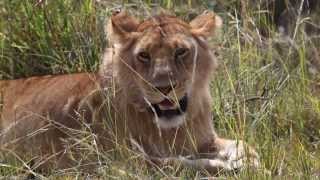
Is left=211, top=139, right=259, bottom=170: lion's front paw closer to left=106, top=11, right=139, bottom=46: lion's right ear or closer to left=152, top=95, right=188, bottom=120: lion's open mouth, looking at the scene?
left=152, top=95, right=188, bottom=120: lion's open mouth

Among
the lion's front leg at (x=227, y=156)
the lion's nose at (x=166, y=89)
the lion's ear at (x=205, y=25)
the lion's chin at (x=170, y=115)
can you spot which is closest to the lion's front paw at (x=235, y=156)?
the lion's front leg at (x=227, y=156)

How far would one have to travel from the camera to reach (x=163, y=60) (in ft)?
15.5

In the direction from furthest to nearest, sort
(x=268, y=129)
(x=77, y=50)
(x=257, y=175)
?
(x=77, y=50) → (x=268, y=129) → (x=257, y=175)

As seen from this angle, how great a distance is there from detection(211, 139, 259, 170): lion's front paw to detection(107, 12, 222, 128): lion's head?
0.26m

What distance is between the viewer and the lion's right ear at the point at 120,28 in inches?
198

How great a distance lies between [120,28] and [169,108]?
56cm

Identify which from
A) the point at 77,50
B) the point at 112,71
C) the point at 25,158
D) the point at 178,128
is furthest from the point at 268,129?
the point at 77,50

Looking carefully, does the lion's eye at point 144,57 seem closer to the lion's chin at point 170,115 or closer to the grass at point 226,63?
the lion's chin at point 170,115

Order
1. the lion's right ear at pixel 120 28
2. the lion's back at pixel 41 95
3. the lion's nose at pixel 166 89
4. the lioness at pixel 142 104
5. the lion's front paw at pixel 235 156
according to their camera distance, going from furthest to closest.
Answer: the lion's back at pixel 41 95 < the lion's right ear at pixel 120 28 < the lioness at pixel 142 104 < the lion's nose at pixel 166 89 < the lion's front paw at pixel 235 156

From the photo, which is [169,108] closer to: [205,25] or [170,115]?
[170,115]

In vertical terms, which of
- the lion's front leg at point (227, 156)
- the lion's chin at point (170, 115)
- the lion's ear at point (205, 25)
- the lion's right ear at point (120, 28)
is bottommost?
the lion's front leg at point (227, 156)

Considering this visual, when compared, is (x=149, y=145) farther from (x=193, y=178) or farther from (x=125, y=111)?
→ (x=193, y=178)

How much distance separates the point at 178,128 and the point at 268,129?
42 centimetres

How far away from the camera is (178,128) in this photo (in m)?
4.89
